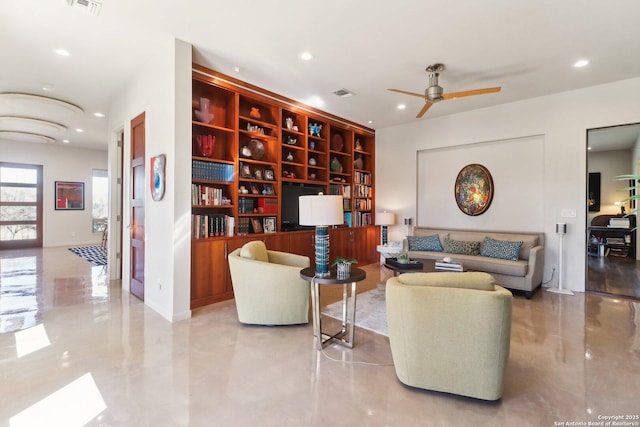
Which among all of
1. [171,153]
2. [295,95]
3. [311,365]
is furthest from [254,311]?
[295,95]

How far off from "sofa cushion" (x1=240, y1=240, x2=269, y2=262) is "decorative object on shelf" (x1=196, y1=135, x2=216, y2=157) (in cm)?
143

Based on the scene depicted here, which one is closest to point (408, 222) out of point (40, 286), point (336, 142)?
point (336, 142)

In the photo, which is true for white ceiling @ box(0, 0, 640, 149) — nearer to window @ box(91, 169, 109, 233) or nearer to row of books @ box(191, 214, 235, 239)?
row of books @ box(191, 214, 235, 239)

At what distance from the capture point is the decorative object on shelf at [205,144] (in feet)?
13.0

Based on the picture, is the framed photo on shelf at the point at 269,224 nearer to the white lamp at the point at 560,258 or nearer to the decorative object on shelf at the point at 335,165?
the decorative object on shelf at the point at 335,165

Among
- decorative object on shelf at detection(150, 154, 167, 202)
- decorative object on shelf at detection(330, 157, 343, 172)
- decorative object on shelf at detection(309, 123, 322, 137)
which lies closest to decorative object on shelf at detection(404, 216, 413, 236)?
decorative object on shelf at detection(330, 157, 343, 172)

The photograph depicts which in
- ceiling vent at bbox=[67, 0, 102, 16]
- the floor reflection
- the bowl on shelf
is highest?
ceiling vent at bbox=[67, 0, 102, 16]

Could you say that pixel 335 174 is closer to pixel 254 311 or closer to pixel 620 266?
pixel 254 311

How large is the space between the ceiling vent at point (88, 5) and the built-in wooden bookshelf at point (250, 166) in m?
1.12

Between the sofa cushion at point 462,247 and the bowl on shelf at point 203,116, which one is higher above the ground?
the bowl on shelf at point 203,116

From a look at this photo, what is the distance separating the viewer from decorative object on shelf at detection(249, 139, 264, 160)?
4582 millimetres

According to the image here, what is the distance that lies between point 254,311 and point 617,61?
512 cm

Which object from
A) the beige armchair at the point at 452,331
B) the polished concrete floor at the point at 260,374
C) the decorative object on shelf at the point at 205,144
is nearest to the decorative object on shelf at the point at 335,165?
the decorative object on shelf at the point at 205,144

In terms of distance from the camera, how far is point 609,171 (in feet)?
16.9
